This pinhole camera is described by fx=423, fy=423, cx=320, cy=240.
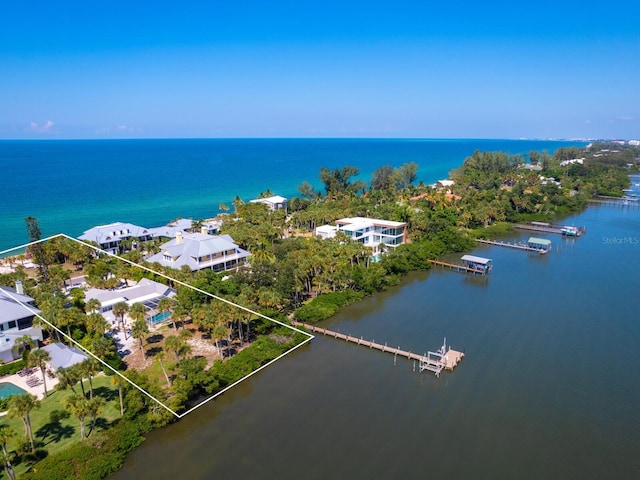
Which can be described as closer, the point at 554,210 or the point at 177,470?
the point at 177,470

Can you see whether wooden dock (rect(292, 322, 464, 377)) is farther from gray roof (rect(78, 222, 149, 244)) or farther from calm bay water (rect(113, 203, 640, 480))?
gray roof (rect(78, 222, 149, 244))

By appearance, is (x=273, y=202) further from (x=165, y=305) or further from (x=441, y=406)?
(x=165, y=305)

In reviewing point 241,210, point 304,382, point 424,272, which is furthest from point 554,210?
point 304,382

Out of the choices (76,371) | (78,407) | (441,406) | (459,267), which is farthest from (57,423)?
(459,267)

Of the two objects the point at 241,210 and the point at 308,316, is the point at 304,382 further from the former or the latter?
the point at 241,210

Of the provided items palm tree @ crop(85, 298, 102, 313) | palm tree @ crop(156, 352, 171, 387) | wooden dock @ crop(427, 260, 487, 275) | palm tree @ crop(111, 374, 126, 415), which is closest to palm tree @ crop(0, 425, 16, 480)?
palm tree @ crop(111, 374, 126, 415)
